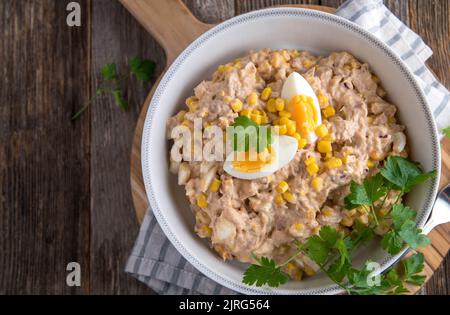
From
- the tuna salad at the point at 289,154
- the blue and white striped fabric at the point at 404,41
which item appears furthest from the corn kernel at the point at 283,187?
the blue and white striped fabric at the point at 404,41

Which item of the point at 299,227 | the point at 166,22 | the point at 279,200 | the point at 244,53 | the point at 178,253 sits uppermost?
the point at 166,22

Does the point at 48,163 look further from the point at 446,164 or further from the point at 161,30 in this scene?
the point at 446,164

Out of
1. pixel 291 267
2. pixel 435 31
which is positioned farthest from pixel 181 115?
pixel 435 31

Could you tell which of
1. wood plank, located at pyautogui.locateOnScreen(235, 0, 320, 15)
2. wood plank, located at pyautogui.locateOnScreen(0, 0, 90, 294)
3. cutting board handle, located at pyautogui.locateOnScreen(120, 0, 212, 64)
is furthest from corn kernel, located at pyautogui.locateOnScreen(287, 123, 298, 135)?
wood plank, located at pyautogui.locateOnScreen(0, 0, 90, 294)

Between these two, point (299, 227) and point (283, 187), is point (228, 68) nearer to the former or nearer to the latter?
point (283, 187)

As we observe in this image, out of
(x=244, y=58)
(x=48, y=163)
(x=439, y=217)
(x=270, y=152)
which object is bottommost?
(x=48, y=163)

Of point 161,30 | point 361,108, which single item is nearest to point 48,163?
point 161,30
